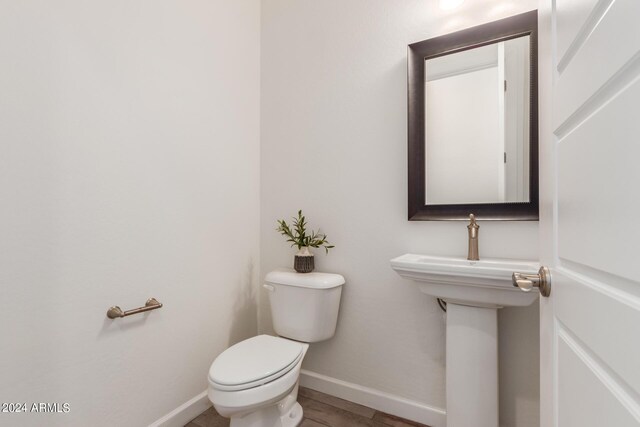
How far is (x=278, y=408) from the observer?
4.54 feet

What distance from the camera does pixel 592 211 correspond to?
17.7 inches

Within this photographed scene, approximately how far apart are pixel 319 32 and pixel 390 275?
1.48m

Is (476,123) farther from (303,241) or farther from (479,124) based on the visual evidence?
(303,241)

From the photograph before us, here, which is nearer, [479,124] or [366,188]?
[479,124]

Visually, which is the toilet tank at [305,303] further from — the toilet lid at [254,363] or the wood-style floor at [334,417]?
the wood-style floor at [334,417]

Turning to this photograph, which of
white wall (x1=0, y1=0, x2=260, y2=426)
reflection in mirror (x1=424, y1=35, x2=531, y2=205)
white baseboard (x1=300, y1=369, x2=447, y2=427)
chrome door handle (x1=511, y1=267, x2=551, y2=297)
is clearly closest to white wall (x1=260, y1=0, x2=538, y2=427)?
white baseboard (x1=300, y1=369, x2=447, y2=427)

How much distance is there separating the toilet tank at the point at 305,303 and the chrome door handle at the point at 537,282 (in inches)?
38.2

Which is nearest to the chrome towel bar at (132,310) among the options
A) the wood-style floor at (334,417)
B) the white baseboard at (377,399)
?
the wood-style floor at (334,417)

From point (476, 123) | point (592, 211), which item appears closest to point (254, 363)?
point (592, 211)

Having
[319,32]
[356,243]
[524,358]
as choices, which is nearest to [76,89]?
[319,32]

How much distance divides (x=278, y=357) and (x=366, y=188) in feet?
3.11

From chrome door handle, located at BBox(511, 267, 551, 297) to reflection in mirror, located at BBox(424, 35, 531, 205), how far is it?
71 cm

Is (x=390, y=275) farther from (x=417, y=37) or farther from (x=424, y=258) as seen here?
(x=417, y=37)

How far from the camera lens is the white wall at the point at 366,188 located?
1.32 metres
